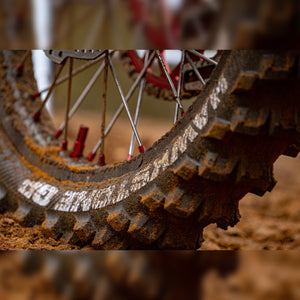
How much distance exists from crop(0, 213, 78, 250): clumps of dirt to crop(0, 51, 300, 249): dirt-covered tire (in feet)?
0.08

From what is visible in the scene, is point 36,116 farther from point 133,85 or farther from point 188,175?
point 188,175

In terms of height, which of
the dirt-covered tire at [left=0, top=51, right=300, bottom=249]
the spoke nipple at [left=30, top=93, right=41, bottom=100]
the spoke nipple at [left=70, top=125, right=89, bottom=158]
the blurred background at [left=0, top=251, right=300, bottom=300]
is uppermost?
the spoke nipple at [left=30, top=93, right=41, bottom=100]

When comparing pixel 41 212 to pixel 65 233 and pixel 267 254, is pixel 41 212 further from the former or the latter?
pixel 267 254

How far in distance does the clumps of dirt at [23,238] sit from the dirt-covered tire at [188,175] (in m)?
0.03

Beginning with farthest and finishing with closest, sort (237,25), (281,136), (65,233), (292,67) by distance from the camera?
(65,233) < (281,136) < (292,67) < (237,25)

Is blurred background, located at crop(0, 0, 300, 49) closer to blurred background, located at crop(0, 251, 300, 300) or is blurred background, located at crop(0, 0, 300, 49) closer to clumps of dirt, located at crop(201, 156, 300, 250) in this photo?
blurred background, located at crop(0, 251, 300, 300)

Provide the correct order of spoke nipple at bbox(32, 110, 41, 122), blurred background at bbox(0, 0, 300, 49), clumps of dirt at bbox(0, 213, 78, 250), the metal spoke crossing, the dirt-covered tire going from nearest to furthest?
blurred background at bbox(0, 0, 300, 49)
the dirt-covered tire
clumps of dirt at bbox(0, 213, 78, 250)
the metal spoke crossing
spoke nipple at bbox(32, 110, 41, 122)

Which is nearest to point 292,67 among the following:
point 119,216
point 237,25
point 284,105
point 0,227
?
point 284,105

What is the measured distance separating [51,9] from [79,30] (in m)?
0.04

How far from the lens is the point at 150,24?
1.21ft

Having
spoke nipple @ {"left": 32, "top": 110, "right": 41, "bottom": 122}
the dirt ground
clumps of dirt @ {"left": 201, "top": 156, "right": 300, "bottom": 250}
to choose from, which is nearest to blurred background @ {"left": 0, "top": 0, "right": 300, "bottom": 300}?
the dirt ground

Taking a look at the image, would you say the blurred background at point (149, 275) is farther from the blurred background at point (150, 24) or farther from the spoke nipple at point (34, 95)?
the spoke nipple at point (34, 95)

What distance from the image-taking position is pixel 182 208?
790mm

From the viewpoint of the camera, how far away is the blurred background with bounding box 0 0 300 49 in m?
0.34
